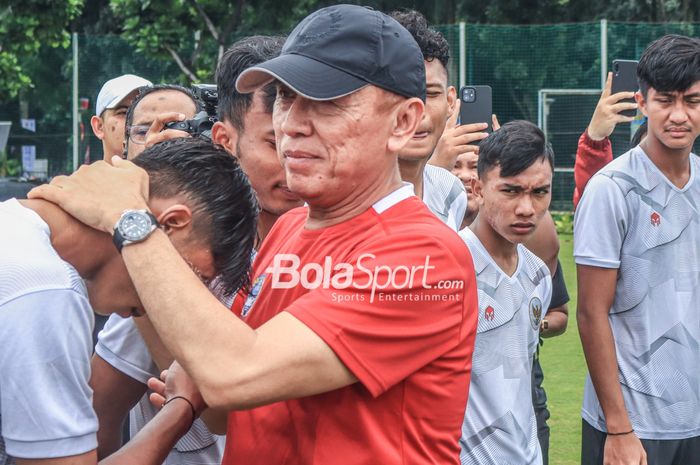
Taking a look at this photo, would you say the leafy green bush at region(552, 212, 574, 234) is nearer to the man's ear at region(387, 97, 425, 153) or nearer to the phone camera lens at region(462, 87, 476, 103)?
the phone camera lens at region(462, 87, 476, 103)

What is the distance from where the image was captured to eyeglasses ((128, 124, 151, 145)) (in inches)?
189

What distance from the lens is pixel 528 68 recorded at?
70.1 ft

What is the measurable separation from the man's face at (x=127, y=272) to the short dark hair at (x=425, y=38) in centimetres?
241

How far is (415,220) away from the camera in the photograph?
8.68ft

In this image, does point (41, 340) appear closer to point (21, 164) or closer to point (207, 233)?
point (207, 233)

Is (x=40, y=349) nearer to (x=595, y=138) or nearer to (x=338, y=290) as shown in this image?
(x=338, y=290)

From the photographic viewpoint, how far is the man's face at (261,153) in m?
3.69

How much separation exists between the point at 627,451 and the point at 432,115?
5.45 ft

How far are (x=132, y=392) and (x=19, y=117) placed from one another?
968 inches

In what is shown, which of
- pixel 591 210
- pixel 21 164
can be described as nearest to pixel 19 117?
pixel 21 164

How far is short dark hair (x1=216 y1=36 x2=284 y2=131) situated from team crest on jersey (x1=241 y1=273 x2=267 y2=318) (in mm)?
949

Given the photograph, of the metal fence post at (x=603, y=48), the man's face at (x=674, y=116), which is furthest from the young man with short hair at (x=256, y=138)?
the metal fence post at (x=603, y=48)

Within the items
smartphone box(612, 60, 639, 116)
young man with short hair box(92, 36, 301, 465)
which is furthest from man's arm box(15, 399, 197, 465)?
smartphone box(612, 60, 639, 116)

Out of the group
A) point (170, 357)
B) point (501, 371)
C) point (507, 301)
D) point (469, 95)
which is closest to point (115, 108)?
point (469, 95)
